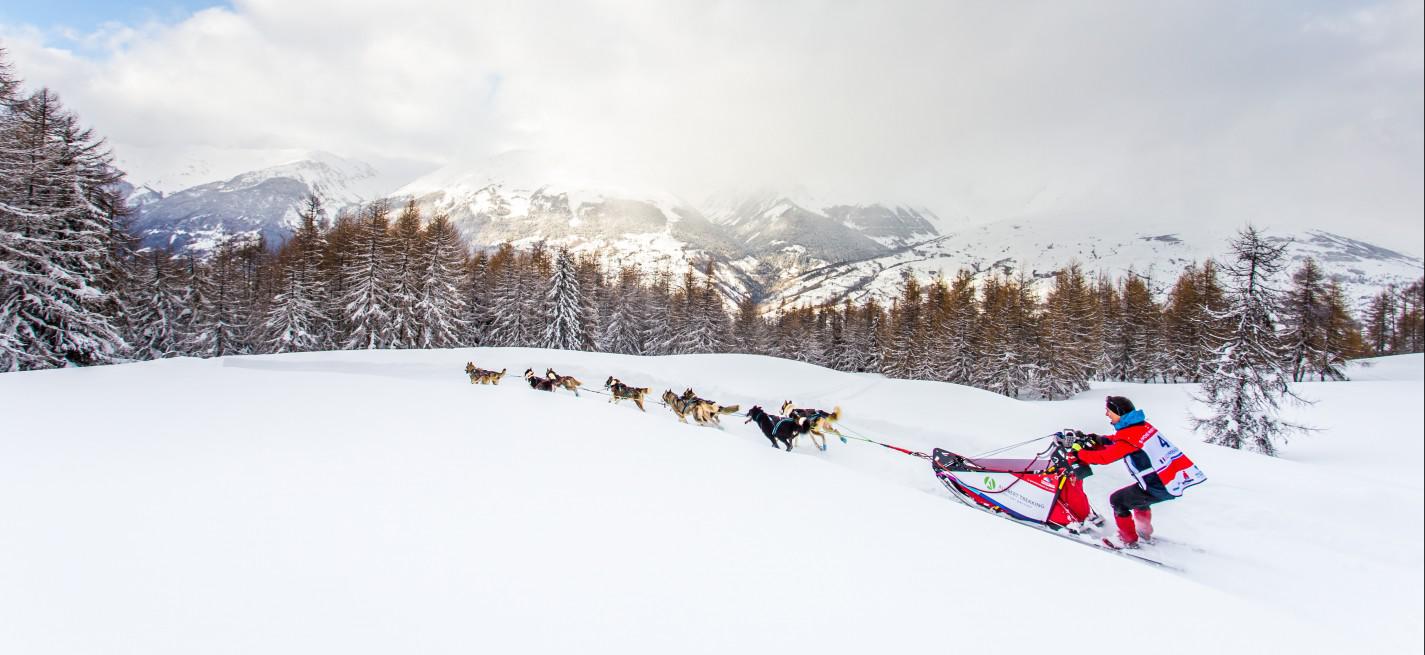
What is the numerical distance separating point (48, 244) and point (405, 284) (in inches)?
555

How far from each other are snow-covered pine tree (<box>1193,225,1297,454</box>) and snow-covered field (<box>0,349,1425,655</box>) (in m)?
10.9

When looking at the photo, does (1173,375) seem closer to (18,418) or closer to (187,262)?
(18,418)

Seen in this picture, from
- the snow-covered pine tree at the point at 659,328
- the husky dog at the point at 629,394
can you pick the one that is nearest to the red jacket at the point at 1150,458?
the husky dog at the point at 629,394

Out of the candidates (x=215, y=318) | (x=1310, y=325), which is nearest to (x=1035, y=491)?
(x=1310, y=325)

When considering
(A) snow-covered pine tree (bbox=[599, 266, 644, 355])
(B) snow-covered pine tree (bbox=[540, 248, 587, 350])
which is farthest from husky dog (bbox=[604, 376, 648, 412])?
(A) snow-covered pine tree (bbox=[599, 266, 644, 355])

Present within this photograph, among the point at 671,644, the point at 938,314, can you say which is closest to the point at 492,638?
the point at 671,644

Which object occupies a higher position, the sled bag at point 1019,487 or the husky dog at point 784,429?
the husky dog at point 784,429

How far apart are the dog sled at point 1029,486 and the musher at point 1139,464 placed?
1.25 feet

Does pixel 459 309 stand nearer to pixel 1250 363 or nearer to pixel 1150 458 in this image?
pixel 1150 458

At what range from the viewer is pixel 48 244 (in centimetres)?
1611

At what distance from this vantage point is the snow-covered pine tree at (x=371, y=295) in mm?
28781

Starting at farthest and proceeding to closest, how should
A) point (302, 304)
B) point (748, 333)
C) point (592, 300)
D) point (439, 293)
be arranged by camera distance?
point (748, 333)
point (592, 300)
point (439, 293)
point (302, 304)

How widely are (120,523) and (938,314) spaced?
46903 mm

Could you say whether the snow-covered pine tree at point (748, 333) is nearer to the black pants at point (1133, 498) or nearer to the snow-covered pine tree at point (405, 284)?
the snow-covered pine tree at point (405, 284)
